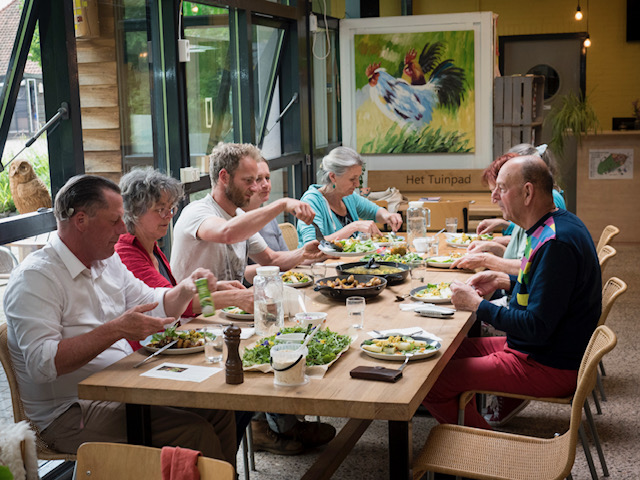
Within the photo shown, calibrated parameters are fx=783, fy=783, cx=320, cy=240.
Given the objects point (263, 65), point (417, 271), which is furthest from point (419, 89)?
point (417, 271)

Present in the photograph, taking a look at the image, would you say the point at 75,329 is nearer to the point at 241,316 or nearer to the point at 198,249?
the point at 241,316

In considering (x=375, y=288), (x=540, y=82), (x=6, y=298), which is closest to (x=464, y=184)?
(x=540, y=82)

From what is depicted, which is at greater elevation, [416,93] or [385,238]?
[416,93]

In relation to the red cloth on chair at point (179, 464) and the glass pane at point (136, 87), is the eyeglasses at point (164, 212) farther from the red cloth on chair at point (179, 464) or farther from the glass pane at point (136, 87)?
the red cloth on chair at point (179, 464)

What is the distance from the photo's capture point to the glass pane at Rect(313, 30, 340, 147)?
27.5ft

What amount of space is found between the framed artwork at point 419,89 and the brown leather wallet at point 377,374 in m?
5.86

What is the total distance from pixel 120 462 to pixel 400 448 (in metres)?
0.87

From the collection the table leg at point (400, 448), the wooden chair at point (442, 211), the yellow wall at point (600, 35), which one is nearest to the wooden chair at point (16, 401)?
the table leg at point (400, 448)

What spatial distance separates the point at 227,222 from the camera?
3.73 metres

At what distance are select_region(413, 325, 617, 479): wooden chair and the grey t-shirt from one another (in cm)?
158

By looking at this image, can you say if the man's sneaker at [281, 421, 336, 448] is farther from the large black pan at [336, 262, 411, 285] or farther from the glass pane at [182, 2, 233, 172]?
the glass pane at [182, 2, 233, 172]

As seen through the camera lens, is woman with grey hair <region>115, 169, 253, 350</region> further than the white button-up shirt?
Yes

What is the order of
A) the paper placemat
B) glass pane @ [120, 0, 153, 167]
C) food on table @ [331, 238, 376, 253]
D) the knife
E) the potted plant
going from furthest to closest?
the potted plant, glass pane @ [120, 0, 153, 167], food on table @ [331, 238, 376, 253], the knife, the paper placemat

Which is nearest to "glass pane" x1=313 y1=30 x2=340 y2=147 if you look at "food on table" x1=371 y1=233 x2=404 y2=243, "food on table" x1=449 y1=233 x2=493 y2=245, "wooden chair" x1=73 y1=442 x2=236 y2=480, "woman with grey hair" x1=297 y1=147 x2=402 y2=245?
"woman with grey hair" x1=297 y1=147 x2=402 y2=245
